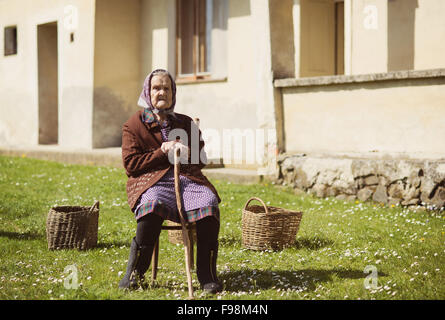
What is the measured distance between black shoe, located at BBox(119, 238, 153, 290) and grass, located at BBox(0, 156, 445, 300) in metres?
0.08

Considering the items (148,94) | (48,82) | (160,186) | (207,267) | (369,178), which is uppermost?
(48,82)

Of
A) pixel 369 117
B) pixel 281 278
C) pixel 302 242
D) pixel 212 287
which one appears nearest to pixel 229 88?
pixel 369 117

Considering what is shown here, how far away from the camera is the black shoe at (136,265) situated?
154 inches

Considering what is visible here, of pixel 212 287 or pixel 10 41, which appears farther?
pixel 10 41

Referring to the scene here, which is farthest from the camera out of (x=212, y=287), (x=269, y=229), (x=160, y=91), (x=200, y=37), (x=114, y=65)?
(x=114, y=65)

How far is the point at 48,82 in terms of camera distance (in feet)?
46.6

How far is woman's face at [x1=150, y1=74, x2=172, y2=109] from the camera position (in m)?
4.18

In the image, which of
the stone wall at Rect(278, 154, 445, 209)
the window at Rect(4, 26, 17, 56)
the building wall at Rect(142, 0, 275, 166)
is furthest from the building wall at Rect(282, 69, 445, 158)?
the window at Rect(4, 26, 17, 56)

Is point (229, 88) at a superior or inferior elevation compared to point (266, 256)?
superior

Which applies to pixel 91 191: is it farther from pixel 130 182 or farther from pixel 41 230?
pixel 130 182

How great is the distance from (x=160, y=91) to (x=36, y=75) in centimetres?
1086

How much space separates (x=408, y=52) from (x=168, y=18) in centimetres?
522

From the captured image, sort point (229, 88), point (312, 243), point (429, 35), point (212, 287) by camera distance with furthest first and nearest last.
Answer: point (229, 88)
point (429, 35)
point (312, 243)
point (212, 287)

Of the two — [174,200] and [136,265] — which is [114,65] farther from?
[136,265]
